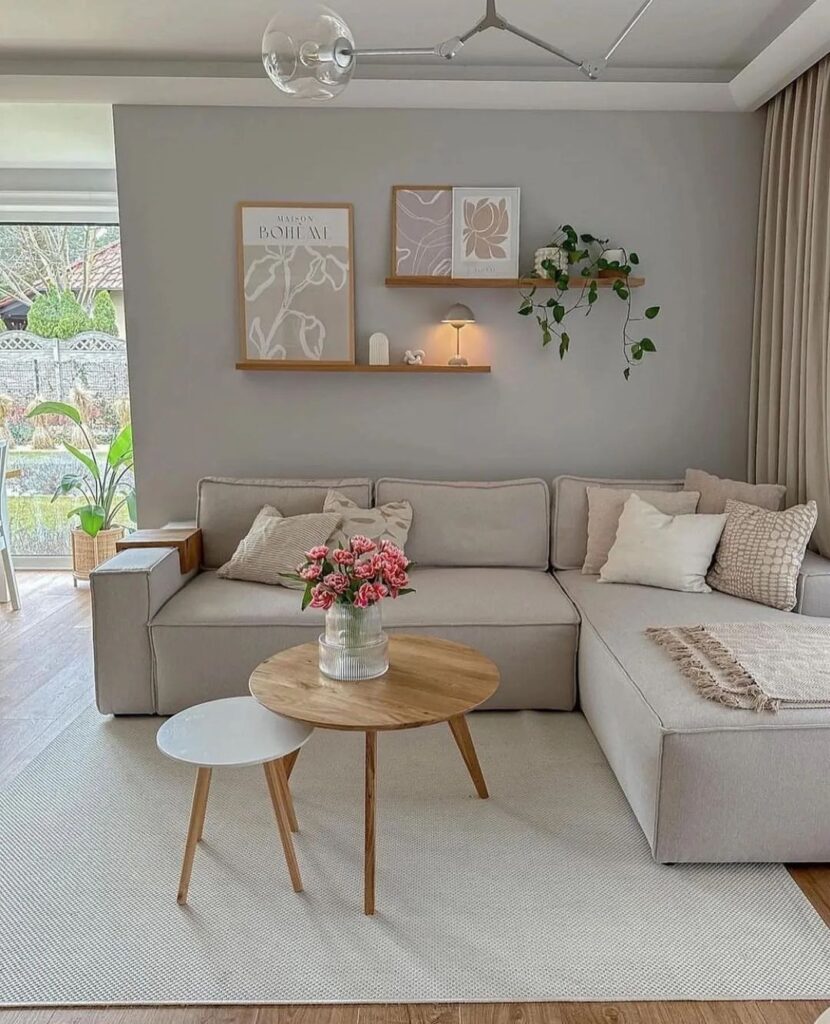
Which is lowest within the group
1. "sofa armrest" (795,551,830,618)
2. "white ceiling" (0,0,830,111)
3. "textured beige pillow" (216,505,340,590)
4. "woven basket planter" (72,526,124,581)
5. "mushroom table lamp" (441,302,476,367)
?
"woven basket planter" (72,526,124,581)

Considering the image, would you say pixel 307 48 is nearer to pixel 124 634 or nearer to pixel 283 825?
pixel 283 825

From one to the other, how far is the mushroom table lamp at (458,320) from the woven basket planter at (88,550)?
2504mm

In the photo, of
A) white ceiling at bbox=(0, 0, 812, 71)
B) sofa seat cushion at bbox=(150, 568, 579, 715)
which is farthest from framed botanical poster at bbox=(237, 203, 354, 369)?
sofa seat cushion at bbox=(150, 568, 579, 715)

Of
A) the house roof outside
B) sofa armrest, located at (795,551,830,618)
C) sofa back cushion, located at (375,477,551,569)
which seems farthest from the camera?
the house roof outside

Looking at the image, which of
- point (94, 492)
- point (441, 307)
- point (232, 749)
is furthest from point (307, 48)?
point (94, 492)

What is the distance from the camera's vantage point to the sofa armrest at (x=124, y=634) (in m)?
3.09

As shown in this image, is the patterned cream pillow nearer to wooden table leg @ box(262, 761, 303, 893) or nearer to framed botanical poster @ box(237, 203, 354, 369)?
framed botanical poster @ box(237, 203, 354, 369)

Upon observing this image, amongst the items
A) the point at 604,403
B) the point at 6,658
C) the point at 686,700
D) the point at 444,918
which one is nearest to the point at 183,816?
the point at 444,918

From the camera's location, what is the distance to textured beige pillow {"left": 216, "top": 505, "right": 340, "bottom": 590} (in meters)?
3.36

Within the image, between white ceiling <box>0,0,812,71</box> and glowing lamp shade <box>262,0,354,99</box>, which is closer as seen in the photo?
glowing lamp shade <box>262,0,354,99</box>

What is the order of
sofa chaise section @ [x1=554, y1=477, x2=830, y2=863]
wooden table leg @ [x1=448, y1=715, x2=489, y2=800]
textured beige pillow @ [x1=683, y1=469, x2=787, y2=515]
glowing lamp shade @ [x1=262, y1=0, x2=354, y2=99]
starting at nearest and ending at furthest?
glowing lamp shade @ [x1=262, y1=0, x2=354, y2=99]
sofa chaise section @ [x1=554, y1=477, x2=830, y2=863]
wooden table leg @ [x1=448, y1=715, x2=489, y2=800]
textured beige pillow @ [x1=683, y1=469, x2=787, y2=515]

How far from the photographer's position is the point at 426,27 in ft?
11.0

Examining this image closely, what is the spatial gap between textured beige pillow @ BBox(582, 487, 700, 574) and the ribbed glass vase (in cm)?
153

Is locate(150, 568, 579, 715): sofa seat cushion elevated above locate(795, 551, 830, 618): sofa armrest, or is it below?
below
